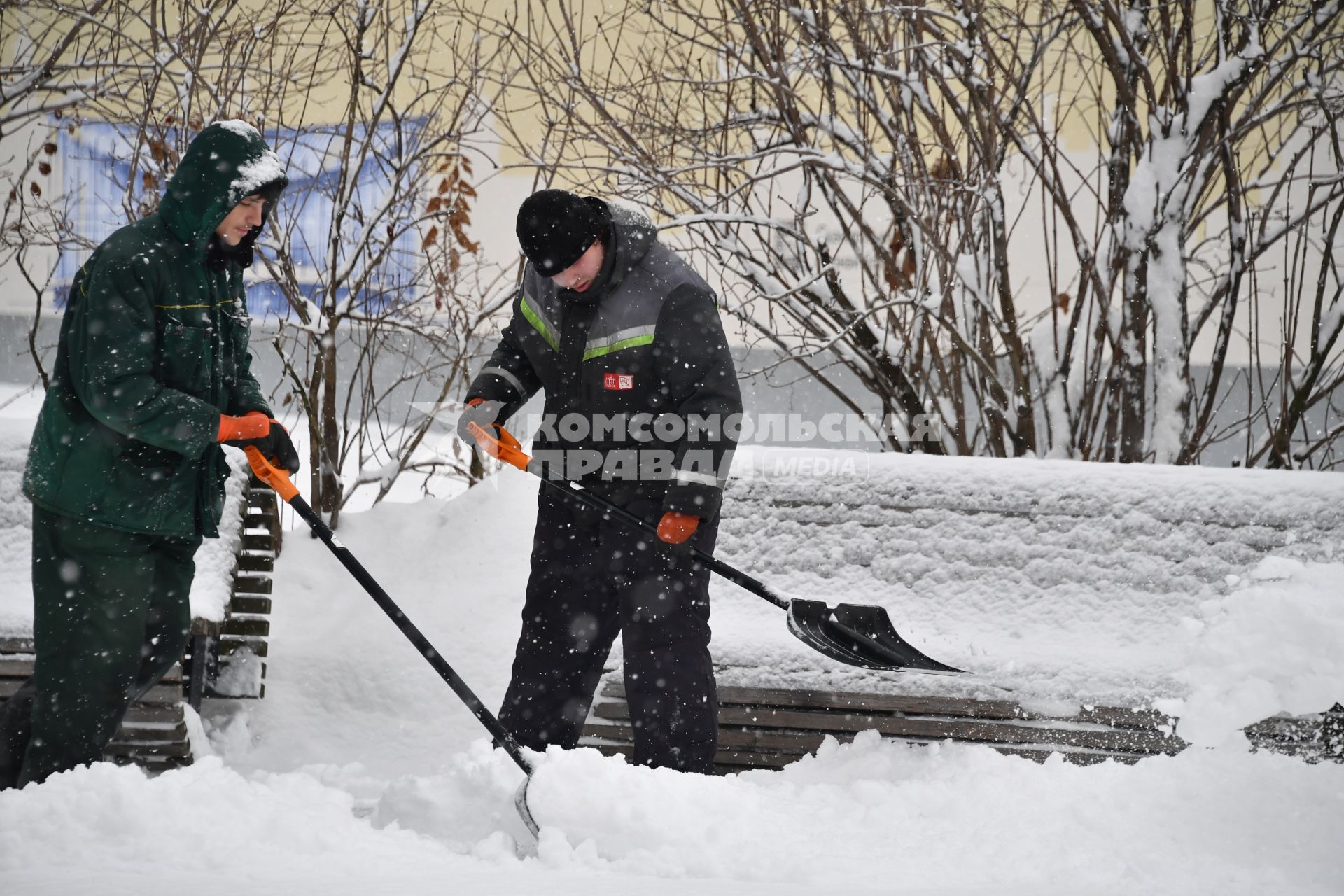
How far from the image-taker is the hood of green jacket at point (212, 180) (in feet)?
8.26

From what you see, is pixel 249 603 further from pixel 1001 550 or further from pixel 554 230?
pixel 1001 550

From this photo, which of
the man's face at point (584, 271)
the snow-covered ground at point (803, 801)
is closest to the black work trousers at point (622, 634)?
the snow-covered ground at point (803, 801)

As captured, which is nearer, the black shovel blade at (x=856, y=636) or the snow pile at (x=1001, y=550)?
the black shovel blade at (x=856, y=636)

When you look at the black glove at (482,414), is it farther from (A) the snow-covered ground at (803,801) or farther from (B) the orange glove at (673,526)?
(A) the snow-covered ground at (803,801)

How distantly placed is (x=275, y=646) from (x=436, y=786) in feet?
6.01

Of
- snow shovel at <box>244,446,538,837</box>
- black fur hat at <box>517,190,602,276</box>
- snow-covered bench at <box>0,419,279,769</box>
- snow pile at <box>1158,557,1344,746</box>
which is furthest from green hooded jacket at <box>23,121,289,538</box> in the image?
snow pile at <box>1158,557,1344,746</box>

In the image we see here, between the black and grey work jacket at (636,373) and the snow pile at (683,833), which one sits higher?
the black and grey work jacket at (636,373)

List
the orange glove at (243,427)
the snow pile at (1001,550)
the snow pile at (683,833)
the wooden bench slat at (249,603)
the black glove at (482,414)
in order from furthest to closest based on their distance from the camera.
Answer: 1. the wooden bench slat at (249,603)
2. the snow pile at (1001,550)
3. the black glove at (482,414)
4. the orange glove at (243,427)
5. the snow pile at (683,833)

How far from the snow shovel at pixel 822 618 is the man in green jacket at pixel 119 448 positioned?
760 millimetres

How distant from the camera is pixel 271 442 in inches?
108

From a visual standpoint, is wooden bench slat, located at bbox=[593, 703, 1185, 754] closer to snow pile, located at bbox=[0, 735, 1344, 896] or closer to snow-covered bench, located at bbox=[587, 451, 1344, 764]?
snow-covered bench, located at bbox=[587, 451, 1344, 764]

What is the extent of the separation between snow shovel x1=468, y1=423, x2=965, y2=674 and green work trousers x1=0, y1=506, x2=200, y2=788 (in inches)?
37.4

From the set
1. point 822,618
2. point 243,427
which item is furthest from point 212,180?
point 822,618

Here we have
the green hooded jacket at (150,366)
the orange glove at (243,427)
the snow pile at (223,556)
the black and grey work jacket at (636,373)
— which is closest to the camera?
the green hooded jacket at (150,366)
